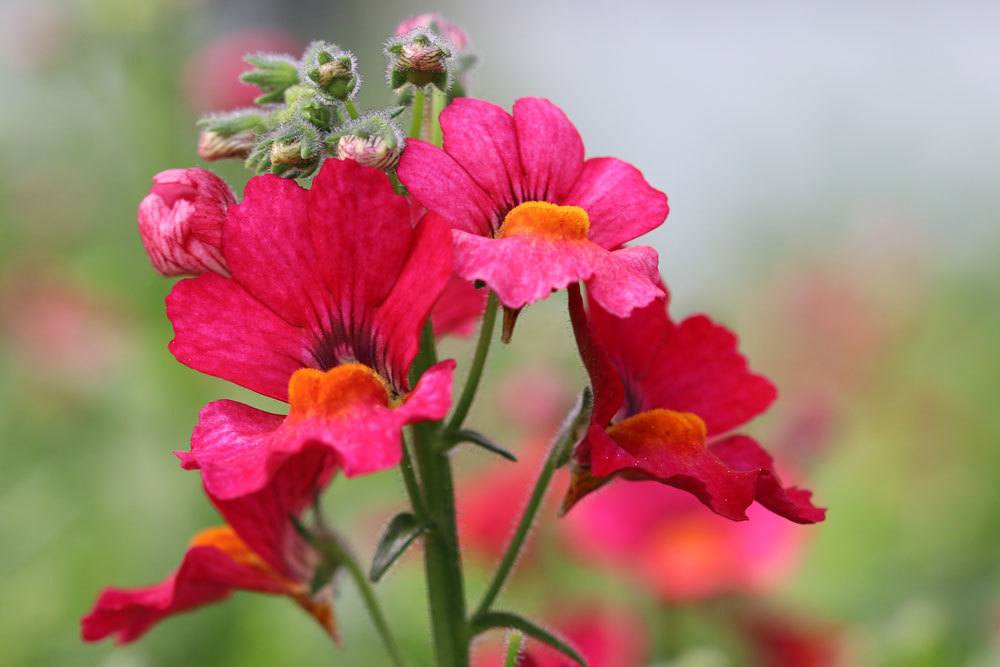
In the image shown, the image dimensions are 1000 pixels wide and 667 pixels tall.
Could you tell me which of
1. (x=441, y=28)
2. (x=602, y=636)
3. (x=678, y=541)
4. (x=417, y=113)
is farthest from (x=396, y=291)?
(x=678, y=541)

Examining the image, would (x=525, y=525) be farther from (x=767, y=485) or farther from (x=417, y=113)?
(x=417, y=113)

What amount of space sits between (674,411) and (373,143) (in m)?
0.29

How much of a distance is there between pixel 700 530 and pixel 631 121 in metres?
3.45

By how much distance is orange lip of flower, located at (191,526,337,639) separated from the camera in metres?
1.00

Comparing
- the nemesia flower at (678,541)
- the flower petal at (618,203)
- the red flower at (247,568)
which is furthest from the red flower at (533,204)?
the nemesia flower at (678,541)

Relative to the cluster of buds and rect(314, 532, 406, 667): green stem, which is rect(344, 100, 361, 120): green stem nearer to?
the cluster of buds

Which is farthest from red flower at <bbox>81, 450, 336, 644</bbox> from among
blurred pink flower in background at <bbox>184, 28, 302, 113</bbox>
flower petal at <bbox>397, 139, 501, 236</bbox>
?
blurred pink flower in background at <bbox>184, 28, 302, 113</bbox>

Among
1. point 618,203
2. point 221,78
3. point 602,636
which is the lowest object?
point 602,636

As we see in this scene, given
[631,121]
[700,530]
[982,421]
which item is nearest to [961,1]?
[631,121]

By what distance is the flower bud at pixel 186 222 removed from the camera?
2.77ft

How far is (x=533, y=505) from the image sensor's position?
92 cm

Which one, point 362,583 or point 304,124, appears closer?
point 304,124

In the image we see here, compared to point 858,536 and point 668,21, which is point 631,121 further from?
point 858,536

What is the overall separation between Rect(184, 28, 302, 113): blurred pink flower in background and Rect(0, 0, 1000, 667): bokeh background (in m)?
0.01
